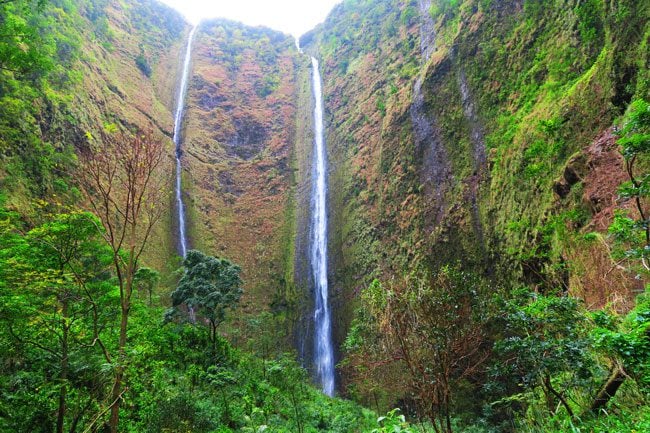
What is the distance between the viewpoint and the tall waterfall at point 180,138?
66.7 feet

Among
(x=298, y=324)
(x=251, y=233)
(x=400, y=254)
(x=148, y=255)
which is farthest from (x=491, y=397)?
(x=251, y=233)

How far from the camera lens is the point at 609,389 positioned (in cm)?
379

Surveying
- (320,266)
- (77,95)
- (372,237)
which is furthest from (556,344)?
(77,95)

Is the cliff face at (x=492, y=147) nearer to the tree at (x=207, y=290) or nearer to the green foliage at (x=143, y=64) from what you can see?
the tree at (x=207, y=290)

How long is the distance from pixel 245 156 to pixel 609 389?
89.0 feet

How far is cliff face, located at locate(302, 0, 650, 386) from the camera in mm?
7078

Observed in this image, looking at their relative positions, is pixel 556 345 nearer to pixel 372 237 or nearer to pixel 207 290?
pixel 207 290

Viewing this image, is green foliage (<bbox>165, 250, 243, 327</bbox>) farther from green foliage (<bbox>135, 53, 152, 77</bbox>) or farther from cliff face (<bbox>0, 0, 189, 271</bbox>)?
green foliage (<bbox>135, 53, 152, 77</bbox>)

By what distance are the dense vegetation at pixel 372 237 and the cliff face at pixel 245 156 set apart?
23cm

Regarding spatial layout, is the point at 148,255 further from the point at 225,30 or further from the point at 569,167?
the point at 225,30

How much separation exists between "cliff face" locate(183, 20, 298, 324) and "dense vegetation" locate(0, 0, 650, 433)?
23 centimetres

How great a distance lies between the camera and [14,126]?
40.0ft

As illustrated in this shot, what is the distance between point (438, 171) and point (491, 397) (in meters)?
7.88

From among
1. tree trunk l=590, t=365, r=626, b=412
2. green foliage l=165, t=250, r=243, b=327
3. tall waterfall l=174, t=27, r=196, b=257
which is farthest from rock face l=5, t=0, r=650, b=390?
green foliage l=165, t=250, r=243, b=327
